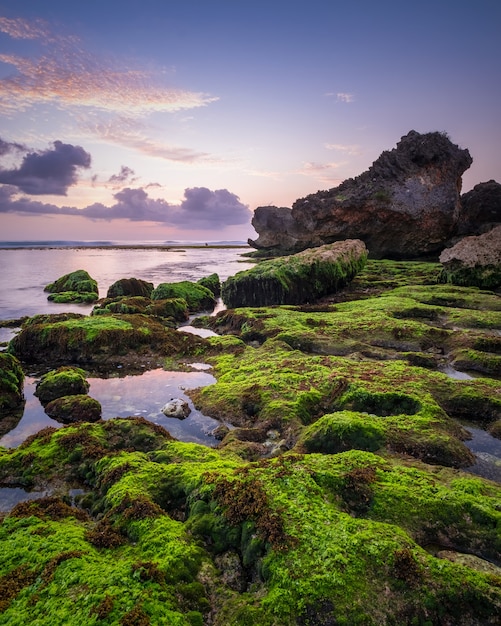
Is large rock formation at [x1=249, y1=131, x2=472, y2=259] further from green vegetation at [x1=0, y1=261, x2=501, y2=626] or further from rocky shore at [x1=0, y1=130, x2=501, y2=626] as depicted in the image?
green vegetation at [x1=0, y1=261, x2=501, y2=626]

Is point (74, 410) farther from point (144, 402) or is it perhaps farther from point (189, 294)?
point (189, 294)

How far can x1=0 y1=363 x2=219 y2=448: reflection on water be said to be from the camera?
9836 mm

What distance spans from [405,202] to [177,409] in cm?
4009

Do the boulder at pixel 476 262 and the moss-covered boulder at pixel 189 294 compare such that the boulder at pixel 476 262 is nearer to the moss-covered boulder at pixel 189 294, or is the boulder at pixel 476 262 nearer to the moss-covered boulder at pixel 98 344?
the moss-covered boulder at pixel 189 294

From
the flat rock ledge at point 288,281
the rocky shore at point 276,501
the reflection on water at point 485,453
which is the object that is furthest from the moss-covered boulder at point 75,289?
the reflection on water at point 485,453

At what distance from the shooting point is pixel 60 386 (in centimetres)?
1200

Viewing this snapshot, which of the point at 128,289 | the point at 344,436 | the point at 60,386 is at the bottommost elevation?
the point at 60,386

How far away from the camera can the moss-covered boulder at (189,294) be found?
27.1 metres

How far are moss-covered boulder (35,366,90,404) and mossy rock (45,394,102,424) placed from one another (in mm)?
870

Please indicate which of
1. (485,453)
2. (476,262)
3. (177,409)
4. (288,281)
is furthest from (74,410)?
(476,262)

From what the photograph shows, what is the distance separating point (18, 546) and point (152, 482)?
6.90 feet

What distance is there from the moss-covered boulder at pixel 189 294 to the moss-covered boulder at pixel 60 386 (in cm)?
1471

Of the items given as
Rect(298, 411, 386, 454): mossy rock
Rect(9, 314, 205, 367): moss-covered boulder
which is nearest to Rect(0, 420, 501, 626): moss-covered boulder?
Rect(298, 411, 386, 454): mossy rock

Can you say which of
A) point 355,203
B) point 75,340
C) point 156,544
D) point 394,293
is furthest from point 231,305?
point 355,203
